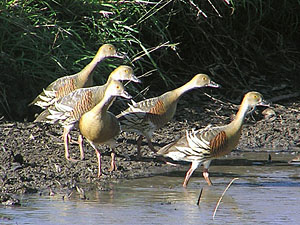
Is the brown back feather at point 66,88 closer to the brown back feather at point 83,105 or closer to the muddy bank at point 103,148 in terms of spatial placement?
the muddy bank at point 103,148

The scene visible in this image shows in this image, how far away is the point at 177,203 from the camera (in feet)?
23.3

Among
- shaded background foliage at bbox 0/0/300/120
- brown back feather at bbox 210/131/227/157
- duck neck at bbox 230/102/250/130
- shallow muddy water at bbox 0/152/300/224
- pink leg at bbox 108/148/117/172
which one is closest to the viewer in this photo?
shallow muddy water at bbox 0/152/300/224

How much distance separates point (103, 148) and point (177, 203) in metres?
2.82

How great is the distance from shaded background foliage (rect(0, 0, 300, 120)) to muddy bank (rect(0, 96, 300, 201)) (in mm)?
637

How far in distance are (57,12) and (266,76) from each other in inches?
165

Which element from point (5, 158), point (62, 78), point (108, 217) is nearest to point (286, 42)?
point (62, 78)

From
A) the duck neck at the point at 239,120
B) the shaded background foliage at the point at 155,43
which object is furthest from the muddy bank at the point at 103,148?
the duck neck at the point at 239,120

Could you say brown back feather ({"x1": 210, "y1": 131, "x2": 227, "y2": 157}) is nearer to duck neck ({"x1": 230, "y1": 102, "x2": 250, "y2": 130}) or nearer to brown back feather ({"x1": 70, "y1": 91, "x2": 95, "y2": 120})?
duck neck ({"x1": 230, "y1": 102, "x2": 250, "y2": 130})

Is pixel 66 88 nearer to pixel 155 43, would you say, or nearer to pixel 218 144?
pixel 218 144

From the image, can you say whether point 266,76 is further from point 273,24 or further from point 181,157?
point 181,157

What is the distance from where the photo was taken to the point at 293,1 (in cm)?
1383

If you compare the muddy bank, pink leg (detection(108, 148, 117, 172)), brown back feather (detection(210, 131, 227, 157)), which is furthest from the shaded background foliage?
brown back feather (detection(210, 131, 227, 157))

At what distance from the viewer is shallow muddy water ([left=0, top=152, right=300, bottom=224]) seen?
6.34 m

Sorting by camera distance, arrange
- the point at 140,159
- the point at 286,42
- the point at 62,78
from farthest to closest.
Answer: the point at 286,42
the point at 62,78
the point at 140,159
